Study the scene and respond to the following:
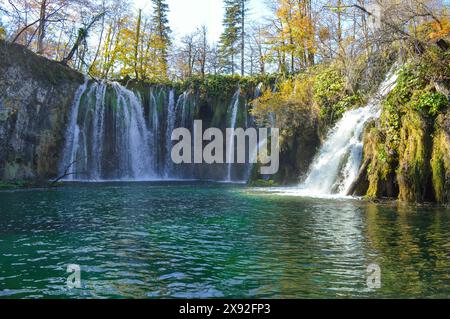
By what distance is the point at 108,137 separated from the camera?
31.1m

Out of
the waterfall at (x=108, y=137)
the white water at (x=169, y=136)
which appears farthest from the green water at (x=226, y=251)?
the white water at (x=169, y=136)

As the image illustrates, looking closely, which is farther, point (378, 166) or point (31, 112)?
point (31, 112)

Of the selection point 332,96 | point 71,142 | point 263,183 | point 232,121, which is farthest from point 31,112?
point 332,96

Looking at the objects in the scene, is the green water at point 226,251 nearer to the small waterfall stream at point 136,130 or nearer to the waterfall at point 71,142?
the waterfall at point 71,142

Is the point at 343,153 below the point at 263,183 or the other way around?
the other way around

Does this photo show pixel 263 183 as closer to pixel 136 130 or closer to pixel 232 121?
pixel 232 121

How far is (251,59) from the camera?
162ft

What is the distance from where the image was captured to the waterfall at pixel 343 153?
1766 cm

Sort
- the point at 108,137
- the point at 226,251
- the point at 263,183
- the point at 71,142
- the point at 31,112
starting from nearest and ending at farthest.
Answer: the point at 226,251 < the point at 263,183 < the point at 31,112 < the point at 71,142 < the point at 108,137

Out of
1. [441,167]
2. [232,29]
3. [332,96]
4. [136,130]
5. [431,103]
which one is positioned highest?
[232,29]

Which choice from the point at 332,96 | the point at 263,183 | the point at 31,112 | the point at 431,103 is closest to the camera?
the point at 431,103

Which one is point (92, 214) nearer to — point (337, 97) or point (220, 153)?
point (337, 97)

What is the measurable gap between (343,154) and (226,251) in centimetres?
1197
